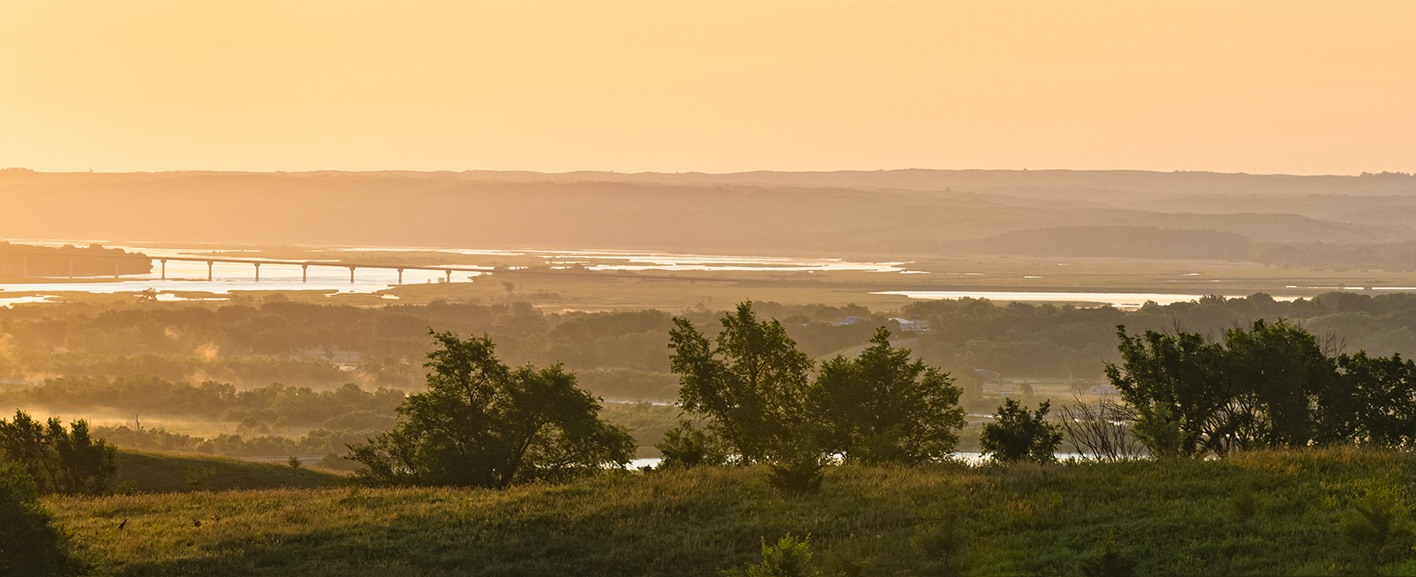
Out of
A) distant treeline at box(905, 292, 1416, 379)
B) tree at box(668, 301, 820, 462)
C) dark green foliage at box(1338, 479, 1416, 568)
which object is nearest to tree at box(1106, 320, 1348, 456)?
tree at box(668, 301, 820, 462)

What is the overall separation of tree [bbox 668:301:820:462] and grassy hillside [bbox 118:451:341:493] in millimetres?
19706

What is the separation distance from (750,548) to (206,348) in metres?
192

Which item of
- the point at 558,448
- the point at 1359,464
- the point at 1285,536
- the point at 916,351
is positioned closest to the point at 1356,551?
the point at 1285,536

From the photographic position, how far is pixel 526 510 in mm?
28812

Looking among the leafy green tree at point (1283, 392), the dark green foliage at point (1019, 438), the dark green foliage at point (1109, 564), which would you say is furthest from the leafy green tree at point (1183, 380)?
the dark green foliage at point (1109, 564)

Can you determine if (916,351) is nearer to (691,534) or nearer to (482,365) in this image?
(482,365)

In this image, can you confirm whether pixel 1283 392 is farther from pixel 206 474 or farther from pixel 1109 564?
pixel 206 474

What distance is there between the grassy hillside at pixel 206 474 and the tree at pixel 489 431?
39.2ft

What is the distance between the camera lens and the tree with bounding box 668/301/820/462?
4334 centimetres

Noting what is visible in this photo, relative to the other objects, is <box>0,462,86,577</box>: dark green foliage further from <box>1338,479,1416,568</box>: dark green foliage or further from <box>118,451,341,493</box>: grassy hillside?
<box>118,451,341,493</box>: grassy hillside

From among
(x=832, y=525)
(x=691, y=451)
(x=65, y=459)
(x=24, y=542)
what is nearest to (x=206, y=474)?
(x=65, y=459)

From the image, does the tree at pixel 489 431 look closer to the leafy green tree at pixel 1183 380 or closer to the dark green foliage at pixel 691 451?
the dark green foliage at pixel 691 451

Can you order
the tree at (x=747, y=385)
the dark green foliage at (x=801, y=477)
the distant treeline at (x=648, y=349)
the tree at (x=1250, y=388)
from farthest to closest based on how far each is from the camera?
the distant treeline at (x=648, y=349) → the tree at (x=747, y=385) → the tree at (x=1250, y=388) → the dark green foliage at (x=801, y=477)

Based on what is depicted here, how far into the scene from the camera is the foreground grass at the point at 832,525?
21625mm
